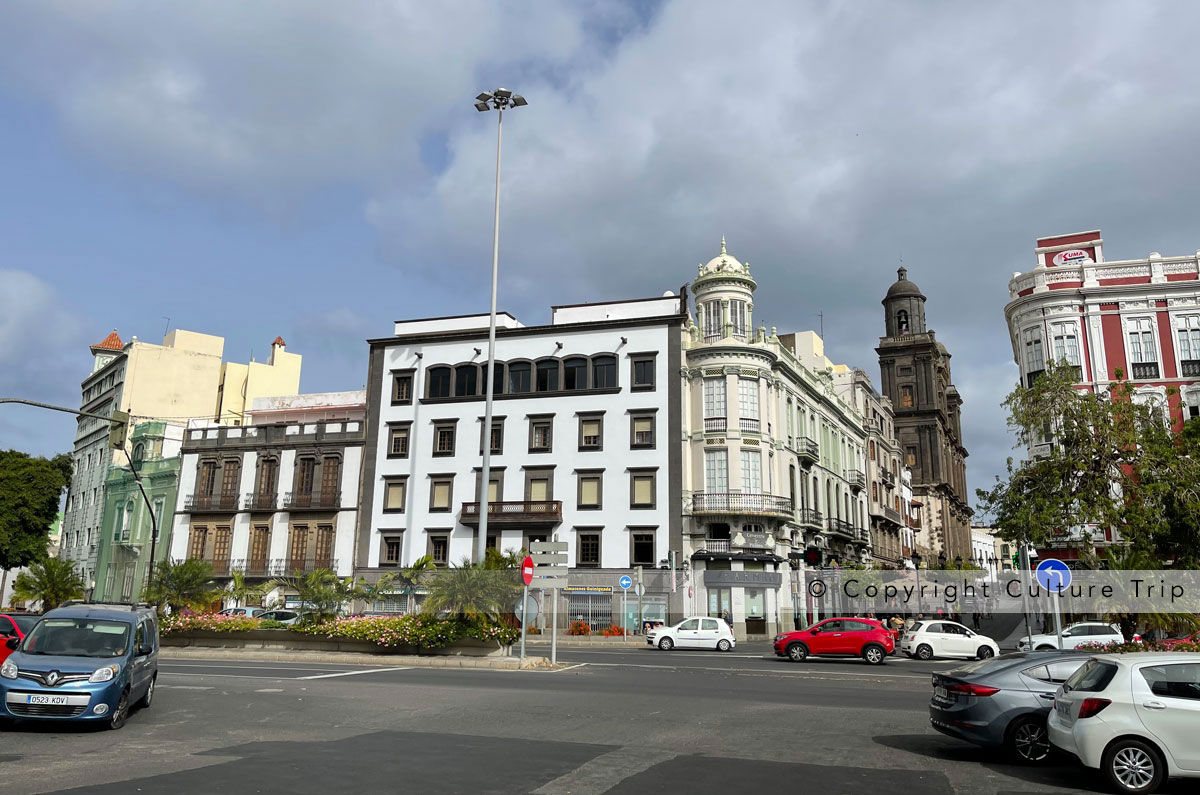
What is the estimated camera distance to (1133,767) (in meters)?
8.98

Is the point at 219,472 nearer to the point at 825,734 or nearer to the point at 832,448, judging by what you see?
the point at 832,448

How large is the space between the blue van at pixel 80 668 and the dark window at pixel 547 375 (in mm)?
36992

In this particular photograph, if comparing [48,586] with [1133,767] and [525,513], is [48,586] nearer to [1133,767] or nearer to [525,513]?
[525,513]

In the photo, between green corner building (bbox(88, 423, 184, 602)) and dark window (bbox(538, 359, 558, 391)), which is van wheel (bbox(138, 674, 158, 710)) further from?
green corner building (bbox(88, 423, 184, 602))

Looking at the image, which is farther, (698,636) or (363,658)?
(698,636)

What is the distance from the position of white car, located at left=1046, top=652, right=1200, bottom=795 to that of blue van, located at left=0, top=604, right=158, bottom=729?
464 inches

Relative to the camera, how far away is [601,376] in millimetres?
50156

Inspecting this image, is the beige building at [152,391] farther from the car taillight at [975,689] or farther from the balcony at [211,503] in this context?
the car taillight at [975,689]

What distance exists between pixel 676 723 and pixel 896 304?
10131 centimetres

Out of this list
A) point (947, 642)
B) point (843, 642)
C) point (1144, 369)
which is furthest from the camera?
point (1144, 369)

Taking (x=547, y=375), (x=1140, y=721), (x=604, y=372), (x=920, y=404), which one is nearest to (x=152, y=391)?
(x=547, y=375)

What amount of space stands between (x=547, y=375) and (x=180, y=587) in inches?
893

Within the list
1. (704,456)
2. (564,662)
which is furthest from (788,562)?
(564,662)

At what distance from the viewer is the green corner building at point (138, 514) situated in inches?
2231
